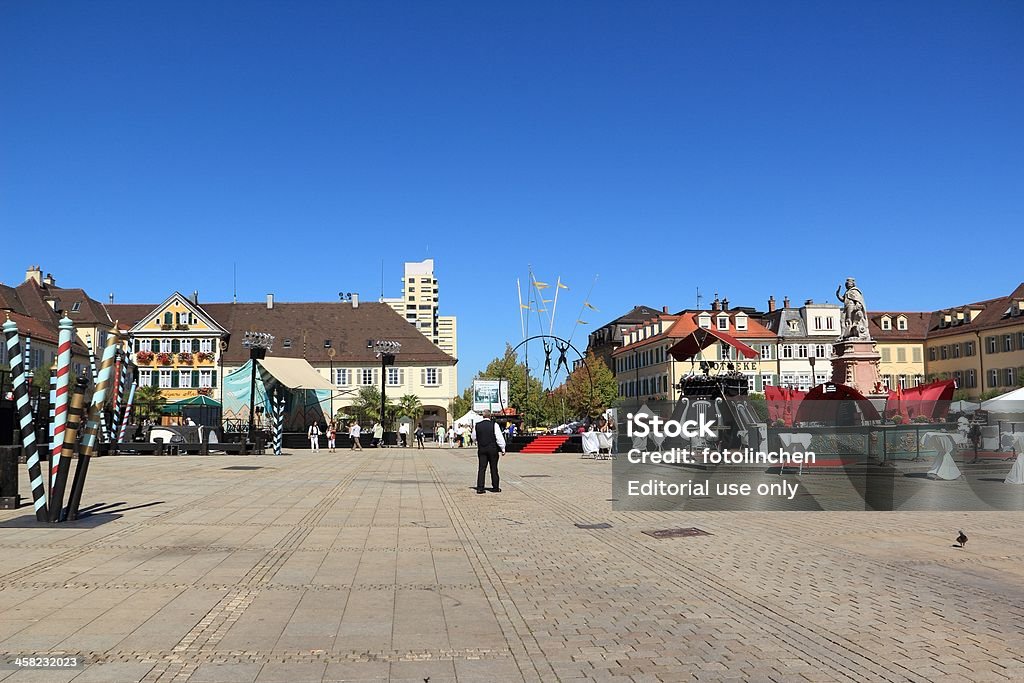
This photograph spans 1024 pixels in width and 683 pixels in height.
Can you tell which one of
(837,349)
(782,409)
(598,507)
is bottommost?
(598,507)

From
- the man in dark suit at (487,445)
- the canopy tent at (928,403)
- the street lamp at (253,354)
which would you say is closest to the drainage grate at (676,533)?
the man in dark suit at (487,445)

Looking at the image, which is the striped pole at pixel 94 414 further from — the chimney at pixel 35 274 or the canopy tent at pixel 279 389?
the chimney at pixel 35 274

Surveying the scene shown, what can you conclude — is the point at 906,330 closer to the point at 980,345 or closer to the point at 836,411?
the point at 980,345

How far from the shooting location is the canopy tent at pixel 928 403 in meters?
25.3

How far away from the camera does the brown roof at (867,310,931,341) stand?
10075cm

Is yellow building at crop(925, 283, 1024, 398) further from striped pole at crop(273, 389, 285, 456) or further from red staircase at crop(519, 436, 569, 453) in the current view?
striped pole at crop(273, 389, 285, 456)

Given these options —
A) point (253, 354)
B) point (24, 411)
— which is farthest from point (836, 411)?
point (253, 354)

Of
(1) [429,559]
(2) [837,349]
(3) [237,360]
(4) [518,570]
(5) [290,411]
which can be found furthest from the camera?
(3) [237,360]

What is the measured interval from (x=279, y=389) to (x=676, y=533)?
165 ft

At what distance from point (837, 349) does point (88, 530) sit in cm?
3230

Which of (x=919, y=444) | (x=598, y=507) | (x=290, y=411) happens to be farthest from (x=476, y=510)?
(x=290, y=411)

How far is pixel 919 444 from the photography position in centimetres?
2272

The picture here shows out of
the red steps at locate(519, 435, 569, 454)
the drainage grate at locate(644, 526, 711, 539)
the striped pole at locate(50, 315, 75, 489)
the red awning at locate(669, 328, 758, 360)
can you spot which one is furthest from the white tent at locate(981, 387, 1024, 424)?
the red steps at locate(519, 435, 569, 454)

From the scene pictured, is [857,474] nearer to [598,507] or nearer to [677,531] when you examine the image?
[598,507]
